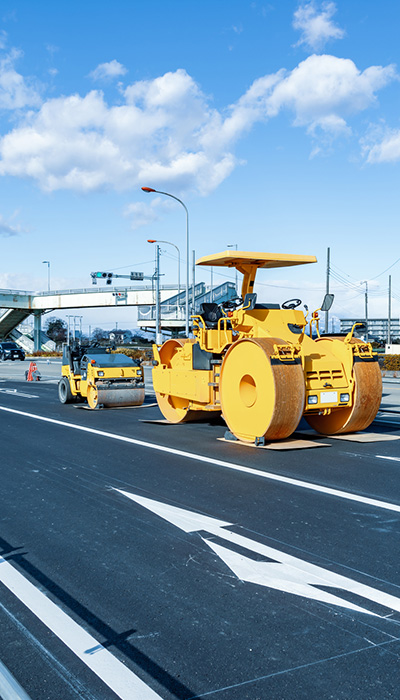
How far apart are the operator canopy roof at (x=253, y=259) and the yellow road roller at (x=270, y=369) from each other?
2 centimetres

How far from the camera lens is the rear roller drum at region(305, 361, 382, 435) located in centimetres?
923

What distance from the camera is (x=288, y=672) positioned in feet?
10.2

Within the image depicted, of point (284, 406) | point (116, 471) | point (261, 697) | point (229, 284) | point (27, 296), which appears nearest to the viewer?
point (261, 697)

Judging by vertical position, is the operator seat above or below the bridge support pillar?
below

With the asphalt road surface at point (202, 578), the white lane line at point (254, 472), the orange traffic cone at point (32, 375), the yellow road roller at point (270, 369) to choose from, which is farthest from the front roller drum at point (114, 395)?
the orange traffic cone at point (32, 375)

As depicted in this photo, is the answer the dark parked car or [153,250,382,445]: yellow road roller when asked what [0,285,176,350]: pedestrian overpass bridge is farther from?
[153,250,382,445]: yellow road roller

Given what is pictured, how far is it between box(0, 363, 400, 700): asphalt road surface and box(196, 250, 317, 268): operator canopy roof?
11.5ft

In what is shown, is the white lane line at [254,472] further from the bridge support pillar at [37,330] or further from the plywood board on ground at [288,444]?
the bridge support pillar at [37,330]

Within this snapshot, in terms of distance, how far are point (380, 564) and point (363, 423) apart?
5.34 m

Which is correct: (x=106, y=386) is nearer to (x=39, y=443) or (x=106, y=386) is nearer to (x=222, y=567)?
(x=39, y=443)

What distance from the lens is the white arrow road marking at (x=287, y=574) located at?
156 inches

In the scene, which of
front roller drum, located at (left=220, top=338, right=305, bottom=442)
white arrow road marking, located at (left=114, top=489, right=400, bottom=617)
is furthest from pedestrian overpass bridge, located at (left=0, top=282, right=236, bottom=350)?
white arrow road marking, located at (left=114, top=489, right=400, bottom=617)

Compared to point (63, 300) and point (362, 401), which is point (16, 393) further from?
point (63, 300)

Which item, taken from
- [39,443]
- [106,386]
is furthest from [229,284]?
[39,443]
